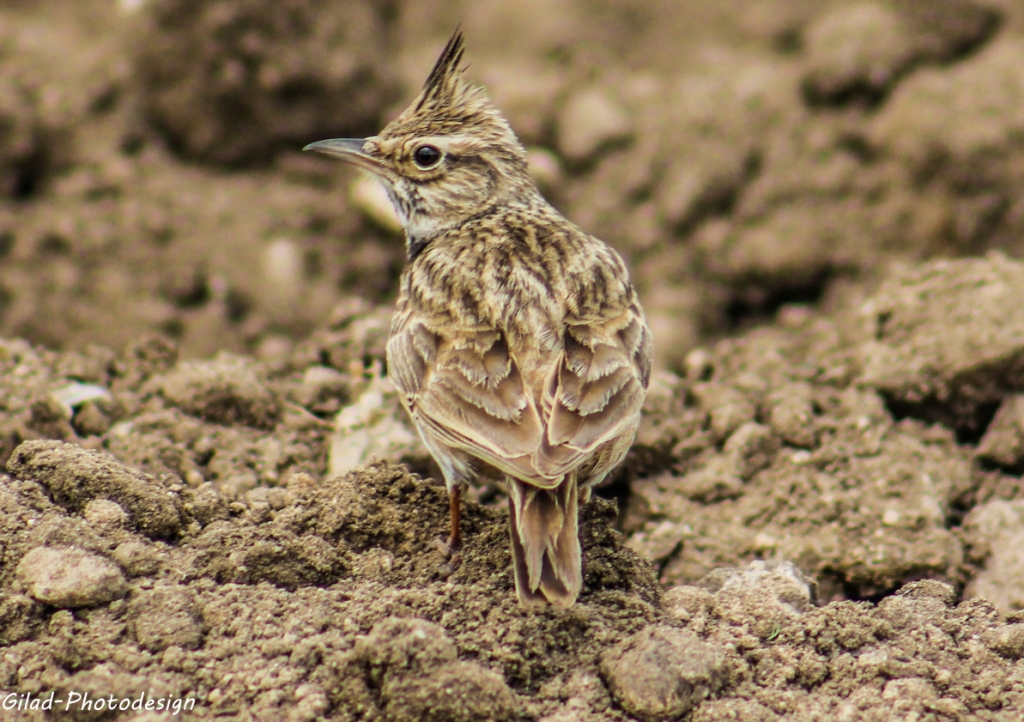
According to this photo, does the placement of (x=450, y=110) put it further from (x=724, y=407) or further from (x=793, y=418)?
(x=793, y=418)

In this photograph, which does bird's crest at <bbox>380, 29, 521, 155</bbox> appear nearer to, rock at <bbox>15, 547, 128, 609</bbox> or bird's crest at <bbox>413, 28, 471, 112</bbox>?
bird's crest at <bbox>413, 28, 471, 112</bbox>

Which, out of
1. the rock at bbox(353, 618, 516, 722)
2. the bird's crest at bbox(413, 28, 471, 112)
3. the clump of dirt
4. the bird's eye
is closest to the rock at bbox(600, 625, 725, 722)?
the clump of dirt

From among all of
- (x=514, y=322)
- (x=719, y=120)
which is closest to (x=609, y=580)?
(x=514, y=322)

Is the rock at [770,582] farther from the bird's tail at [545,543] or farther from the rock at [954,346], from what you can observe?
the rock at [954,346]

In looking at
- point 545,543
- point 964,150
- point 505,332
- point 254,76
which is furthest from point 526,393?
point 254,76

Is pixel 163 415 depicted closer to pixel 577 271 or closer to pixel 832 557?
pixel 577 271

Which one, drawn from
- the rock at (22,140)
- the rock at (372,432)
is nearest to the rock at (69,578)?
the rock at (372,432)
